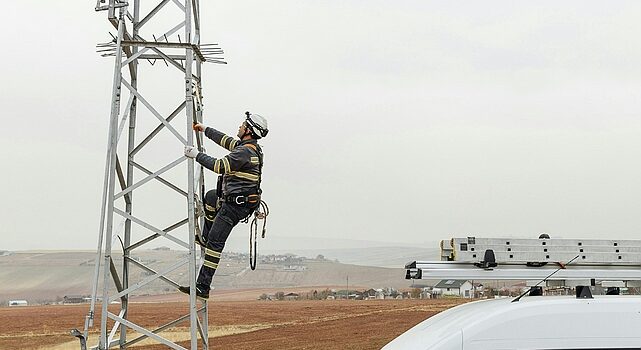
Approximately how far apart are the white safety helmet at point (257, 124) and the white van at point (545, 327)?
5.71 metres

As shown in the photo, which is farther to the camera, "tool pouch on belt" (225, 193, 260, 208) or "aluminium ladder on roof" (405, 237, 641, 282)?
"tool pouch on belt" (225, 193, 260, 208)

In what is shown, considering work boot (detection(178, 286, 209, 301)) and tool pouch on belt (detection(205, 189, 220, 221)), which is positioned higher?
tool pouch on belt (detection(205, 189, 220, 221))

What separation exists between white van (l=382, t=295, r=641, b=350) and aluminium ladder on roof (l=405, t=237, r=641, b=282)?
437mm

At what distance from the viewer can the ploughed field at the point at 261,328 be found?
22.8 meters

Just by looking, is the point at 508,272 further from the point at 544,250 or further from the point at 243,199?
the point at 243,199

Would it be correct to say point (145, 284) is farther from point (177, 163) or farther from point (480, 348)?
point (480, 348)

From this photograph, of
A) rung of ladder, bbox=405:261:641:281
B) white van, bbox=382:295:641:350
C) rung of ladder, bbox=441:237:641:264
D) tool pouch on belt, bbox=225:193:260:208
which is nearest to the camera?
white van, bbox=382:295:641:350

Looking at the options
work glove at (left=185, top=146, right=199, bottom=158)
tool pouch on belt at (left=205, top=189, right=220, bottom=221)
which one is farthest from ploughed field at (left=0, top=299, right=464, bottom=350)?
work glove at (left=185, top=146, right=199, bottom=158)

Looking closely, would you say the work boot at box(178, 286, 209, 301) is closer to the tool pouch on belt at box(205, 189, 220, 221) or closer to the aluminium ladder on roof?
the tool pouch on belt at box(205, 189, 220, 221)

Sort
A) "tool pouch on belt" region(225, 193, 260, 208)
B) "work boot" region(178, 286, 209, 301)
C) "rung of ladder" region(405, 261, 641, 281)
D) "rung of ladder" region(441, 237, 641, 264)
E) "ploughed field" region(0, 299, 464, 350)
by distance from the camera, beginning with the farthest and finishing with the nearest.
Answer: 1. "ploughed field" region(0, 299, 464, 350)
2. "work boot" region(178, 286, 209, 301)
3. "tool pouch on belt" region(225, 193, 260, 208)
4. "rung of ladder" region(441, 237, 641, 264)
5. "rung of ladder" region(405, 261, 641, 281)

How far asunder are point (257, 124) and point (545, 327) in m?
6.01

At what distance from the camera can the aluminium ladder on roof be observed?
4062 mm

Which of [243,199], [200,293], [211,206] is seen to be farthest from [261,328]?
[243,199]

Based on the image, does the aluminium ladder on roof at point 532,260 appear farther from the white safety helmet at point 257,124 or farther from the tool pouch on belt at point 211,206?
the tool pouch on belt at point 211,206
